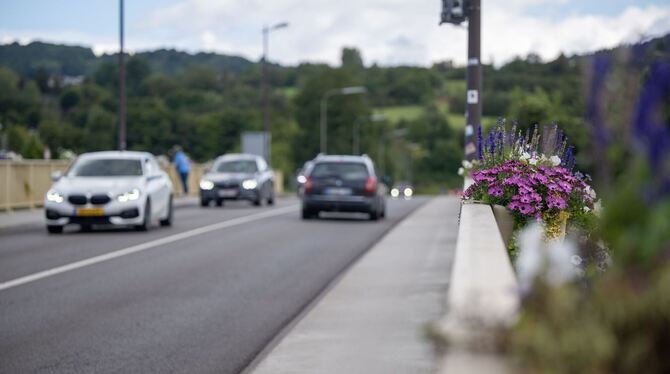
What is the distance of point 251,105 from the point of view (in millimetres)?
147125

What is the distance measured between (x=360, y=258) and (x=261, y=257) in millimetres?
1424

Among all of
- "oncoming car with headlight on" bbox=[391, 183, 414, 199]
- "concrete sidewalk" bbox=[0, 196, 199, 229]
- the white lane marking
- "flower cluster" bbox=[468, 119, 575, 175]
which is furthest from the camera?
"oncoming car with headlight on" bbox=[391, 183, 414, 199]

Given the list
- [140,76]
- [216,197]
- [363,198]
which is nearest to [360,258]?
[363,198]

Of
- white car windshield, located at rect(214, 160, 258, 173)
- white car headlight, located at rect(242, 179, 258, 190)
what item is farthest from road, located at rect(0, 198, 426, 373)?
white car windshield, located at rect(214, 160, 258, 173)

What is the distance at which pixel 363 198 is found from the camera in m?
28.2

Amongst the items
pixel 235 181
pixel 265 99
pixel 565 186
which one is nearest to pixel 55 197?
pixel 565 186

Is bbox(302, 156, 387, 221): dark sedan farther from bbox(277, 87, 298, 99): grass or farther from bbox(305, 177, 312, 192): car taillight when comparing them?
bbox(277, 87, 298, 99): grass

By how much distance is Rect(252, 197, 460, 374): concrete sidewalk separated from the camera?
7.79m

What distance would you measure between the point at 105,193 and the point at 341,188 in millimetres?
7689

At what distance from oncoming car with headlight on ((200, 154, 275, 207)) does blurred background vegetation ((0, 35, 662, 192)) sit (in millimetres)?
33803

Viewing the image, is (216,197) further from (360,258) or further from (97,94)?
(97,94)

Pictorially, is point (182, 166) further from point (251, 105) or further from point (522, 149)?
point (251, 105)

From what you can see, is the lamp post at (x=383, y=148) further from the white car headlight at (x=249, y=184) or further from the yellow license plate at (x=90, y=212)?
the yellow license plate at (x=90, y=212)

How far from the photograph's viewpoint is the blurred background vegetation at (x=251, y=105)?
106438 mm
